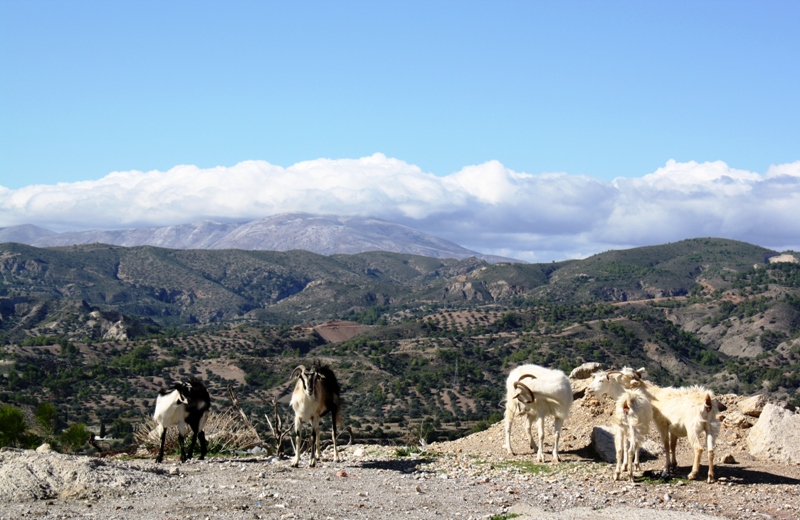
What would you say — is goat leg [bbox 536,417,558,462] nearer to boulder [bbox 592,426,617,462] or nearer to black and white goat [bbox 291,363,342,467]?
A: boulder [bbox 592,426,617,462]

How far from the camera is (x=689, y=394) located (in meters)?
15.9

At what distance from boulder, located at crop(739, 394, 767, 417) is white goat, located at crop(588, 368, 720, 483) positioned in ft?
15.0

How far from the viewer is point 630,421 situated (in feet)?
51.4

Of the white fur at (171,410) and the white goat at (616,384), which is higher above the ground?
the white goat at (616,384)

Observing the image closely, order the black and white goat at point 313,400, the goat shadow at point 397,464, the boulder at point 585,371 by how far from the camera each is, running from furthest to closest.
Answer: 1. the boulder at point 585,371
2. the black and white goat at point 313,400
3. the goat shadow at point 397,464

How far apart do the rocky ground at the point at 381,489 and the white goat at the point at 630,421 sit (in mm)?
496

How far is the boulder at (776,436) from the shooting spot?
17.8 metres

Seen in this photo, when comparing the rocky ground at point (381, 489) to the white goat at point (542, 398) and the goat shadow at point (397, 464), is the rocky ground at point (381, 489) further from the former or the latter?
the white goat at point (542, 398)

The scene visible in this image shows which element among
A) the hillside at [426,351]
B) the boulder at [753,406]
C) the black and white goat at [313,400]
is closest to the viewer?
the black and white goat at [313,400]

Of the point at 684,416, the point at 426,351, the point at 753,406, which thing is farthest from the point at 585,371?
the point at 426,351

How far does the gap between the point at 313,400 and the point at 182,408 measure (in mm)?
2881

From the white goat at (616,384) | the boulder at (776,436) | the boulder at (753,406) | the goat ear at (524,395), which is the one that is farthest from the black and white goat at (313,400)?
the boulder at (753,406)

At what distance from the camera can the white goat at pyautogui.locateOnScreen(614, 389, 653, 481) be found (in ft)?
51.4

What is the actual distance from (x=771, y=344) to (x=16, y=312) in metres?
116
